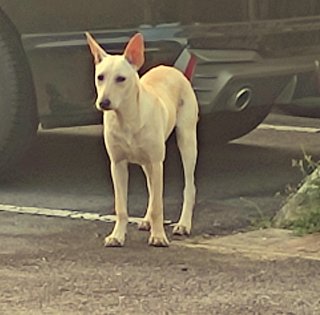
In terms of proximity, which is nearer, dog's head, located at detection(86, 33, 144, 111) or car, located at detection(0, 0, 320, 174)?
dog's head, located at detection(86, 33, 144, 111)

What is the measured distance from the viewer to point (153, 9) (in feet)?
23.4

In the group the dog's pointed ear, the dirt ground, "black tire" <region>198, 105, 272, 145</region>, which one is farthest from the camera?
"black tire" <region>198, 105, 272, 145</region>

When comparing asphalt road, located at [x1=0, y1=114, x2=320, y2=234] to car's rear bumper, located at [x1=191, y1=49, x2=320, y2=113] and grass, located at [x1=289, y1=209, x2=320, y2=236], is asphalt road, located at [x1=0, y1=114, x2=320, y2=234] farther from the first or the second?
car's rear bumper, located at [x1=191, y1=49, x2=320, y2=113]

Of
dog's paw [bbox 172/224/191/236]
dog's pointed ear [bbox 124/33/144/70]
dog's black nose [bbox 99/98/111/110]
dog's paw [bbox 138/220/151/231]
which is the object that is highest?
dog's pointed ear [bbox 124/33/144/70]

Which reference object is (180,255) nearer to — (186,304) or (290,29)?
(186,304)

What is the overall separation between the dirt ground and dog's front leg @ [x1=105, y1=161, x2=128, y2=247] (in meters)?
0.06

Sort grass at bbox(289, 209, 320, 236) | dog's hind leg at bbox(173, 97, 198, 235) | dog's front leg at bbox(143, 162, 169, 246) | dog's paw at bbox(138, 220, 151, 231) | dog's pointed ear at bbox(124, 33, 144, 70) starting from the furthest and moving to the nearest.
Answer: dog's hind leg at bbox(173, 97, 198, 235) < dog's paw at bbox(138, 220, 151, 231) < grass at bbox(289, 209, 320, 236) < dog's front leg at bbox(143, 162, 169, 246) < dog's pointed ear at bbox(124, 33, 144, 70)

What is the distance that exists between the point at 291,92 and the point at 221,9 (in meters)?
0.73

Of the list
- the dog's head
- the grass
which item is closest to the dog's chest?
the dog's head

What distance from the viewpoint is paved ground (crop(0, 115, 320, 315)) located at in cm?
510

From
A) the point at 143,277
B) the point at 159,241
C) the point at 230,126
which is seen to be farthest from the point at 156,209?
the point at 230,126

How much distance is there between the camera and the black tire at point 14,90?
7.11 metres

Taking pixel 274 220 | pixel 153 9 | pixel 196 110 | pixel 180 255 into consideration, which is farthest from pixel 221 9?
pixel 180 255

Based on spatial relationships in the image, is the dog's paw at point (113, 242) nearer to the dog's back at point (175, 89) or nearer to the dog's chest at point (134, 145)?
the dog's chest at point (134, 145)
